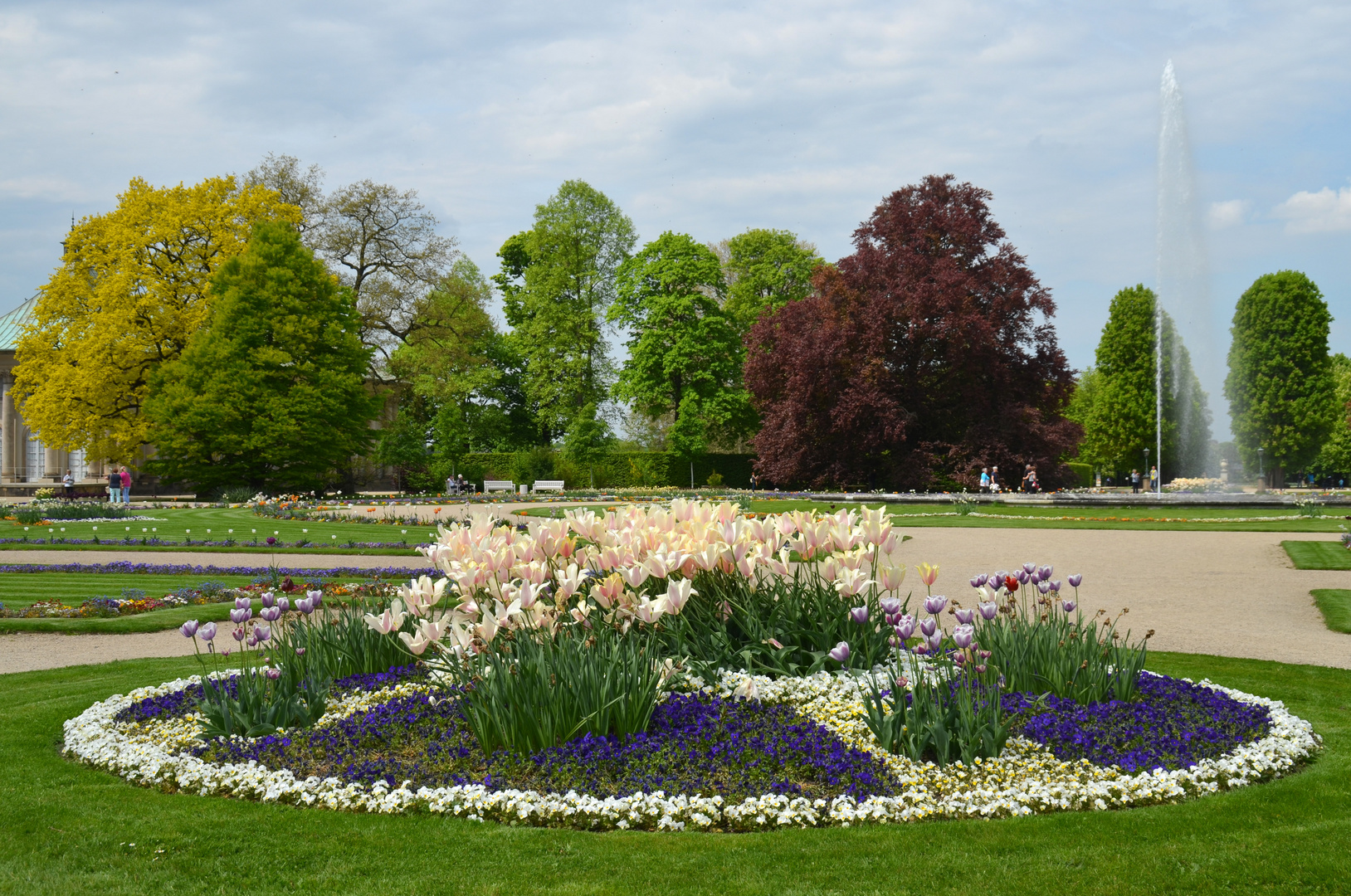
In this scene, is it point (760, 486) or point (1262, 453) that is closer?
point (760, 486)

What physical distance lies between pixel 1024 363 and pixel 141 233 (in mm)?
33207

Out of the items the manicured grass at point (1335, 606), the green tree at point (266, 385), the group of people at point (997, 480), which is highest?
the green tree at point (266, 385)

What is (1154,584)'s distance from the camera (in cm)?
1235

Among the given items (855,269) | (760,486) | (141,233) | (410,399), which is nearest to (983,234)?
(855,269)

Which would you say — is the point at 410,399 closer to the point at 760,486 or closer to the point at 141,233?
the point at 141,233

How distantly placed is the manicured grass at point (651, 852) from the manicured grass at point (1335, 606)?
5.83 meters

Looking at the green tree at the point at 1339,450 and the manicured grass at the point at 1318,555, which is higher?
the green tree at the point at 1339,450

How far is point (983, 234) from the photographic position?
3834 centimetres

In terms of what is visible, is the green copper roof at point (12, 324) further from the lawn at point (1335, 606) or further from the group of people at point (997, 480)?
the lawn at point (1335, 606)

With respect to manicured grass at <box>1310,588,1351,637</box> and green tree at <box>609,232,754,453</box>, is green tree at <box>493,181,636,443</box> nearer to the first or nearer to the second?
green tree at <box>609,232,754,453</box>

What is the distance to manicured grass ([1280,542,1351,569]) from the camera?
13.8 meters

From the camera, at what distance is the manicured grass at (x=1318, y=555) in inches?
543

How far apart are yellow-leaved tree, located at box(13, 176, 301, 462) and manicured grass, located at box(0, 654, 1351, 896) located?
112 feet

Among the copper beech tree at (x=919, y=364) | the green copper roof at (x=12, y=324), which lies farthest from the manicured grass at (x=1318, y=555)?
the green copper roof at (x=12, y=324)
